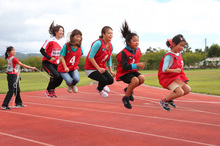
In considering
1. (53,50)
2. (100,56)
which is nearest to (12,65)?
(53,50)

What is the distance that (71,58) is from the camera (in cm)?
519

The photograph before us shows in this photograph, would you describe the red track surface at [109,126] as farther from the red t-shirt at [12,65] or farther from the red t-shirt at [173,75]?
the red t-shirt at [12,65]

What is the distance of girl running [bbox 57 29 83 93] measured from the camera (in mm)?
4975

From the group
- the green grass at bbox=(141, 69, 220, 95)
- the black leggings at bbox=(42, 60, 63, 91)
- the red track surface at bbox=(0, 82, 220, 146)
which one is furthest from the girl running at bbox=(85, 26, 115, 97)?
the green grass at bbox=(141, 69, 220, 95)

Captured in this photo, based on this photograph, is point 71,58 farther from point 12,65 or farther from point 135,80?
point 12,65

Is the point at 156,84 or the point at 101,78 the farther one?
the point at 156,84

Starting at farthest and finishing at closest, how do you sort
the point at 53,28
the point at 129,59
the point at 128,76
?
1. the point at 53,28
2. the point at 128,76
3. the point at 129,59

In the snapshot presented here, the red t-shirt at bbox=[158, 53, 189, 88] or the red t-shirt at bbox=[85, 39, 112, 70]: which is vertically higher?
the red t-shirt at bbox=[85, 39, 112, 70]

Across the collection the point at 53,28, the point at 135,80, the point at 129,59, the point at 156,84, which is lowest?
the point at 156,84

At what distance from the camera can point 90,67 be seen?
5004 millimetres

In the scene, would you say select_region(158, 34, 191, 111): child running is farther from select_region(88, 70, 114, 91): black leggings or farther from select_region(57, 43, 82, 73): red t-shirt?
select_region(57, 43, 82, 73): red t-shirt

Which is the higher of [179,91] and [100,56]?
[100,56]

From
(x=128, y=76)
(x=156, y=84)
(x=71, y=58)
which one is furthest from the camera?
(x=156, y=84)

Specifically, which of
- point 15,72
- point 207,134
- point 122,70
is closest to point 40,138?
point 122,70
